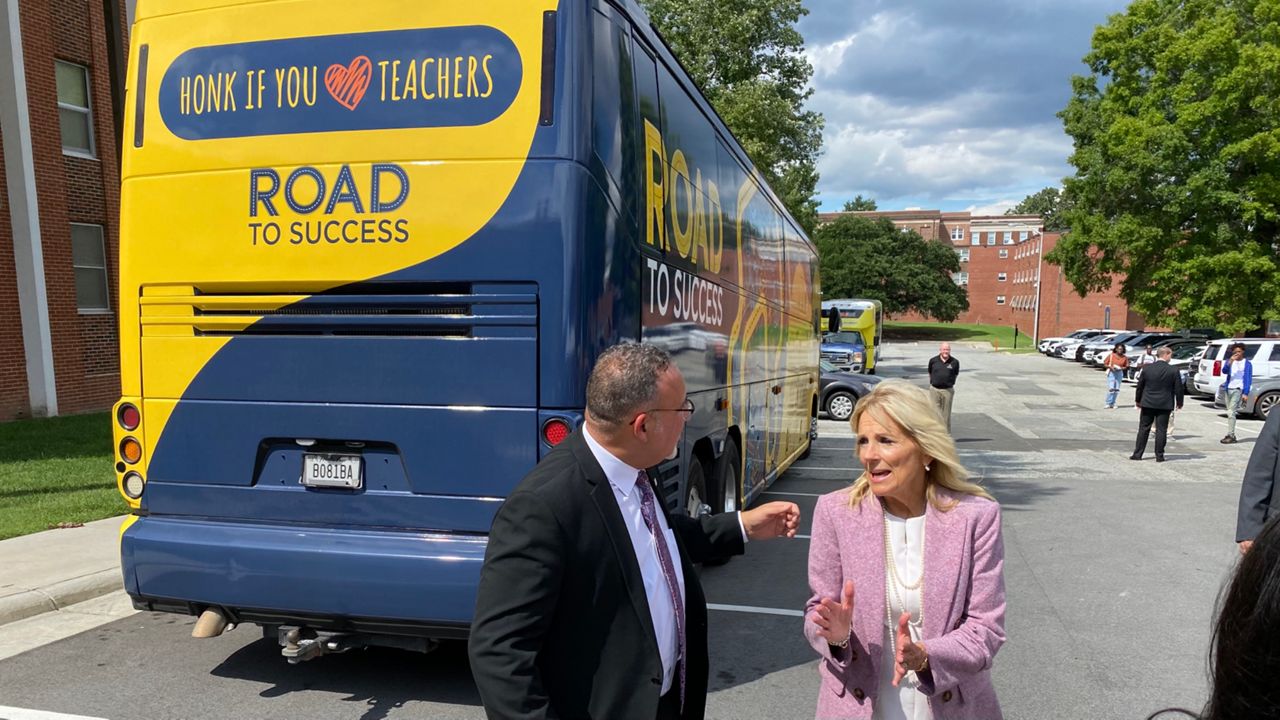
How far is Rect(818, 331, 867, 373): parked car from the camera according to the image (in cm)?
2730

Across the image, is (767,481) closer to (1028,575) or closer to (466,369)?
(1028,575)

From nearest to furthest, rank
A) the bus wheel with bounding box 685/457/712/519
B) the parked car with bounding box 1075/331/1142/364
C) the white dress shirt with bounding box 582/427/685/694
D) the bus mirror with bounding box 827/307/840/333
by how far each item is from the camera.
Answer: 1. the white dress shirt with bounding box 582/427/685/694
2. the bus wheel with bounding box 685/457/712/519
3. the bus mirror with bounding box 827/307/840/333
4. the parked car with bounding box 1075/331/1142/364

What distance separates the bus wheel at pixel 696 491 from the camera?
572cm

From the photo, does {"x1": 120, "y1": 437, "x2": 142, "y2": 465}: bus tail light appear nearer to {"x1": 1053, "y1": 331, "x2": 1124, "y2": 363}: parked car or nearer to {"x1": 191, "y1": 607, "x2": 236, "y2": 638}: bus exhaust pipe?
{"x1": 191, "y1": 607, "x2": 236, "y2": 638}: bus exhaust pipe

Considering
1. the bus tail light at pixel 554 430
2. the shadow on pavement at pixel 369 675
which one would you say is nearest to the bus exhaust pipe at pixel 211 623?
the shadow on pavement at pixel 369 675

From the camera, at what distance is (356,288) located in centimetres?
399

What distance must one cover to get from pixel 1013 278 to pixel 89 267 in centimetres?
10029

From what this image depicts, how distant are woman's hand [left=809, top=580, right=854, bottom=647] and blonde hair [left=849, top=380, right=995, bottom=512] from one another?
0.43 metres

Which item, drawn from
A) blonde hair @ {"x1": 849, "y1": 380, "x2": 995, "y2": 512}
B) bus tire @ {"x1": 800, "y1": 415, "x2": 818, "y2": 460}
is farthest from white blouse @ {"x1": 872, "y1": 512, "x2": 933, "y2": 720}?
bus tire @ {"x1": 800, "y1": 415, "x2": 818, "y2": 460}

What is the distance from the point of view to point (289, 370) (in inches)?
161

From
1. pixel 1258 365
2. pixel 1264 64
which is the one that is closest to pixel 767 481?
pixel 1258 365

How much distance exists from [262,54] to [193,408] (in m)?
1.83

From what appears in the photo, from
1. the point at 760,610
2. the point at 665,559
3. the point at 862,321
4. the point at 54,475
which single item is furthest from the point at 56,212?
the point at 862,321

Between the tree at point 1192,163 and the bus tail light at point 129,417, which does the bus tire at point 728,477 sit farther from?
the tree at point 1192,163
